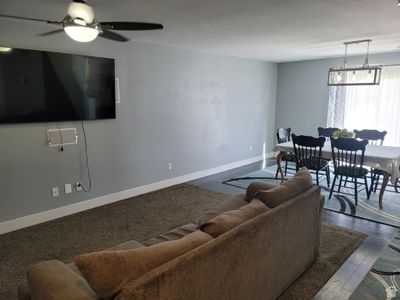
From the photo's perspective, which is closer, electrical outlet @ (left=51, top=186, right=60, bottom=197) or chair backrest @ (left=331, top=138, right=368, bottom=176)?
electrical outlet @ (left=51, top=186, right=60, bottom=197)

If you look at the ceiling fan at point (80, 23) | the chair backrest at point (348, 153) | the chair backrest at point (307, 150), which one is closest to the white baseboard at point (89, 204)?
the chair backrest at point (307, 150)

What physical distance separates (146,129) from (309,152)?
105 inches

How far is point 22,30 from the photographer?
318cm

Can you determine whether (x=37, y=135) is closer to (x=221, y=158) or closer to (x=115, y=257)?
(x=115, y=257)

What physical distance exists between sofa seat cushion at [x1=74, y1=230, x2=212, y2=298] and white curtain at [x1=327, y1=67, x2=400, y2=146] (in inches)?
229

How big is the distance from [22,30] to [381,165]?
4824mm

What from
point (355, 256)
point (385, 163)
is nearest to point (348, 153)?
point (385, 163)

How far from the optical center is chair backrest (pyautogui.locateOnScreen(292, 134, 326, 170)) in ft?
14.4

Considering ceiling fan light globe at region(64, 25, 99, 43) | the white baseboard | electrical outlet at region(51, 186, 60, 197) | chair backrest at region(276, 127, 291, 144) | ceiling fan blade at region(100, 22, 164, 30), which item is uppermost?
ceiling fan blade at region(100, 22, 164, 30)

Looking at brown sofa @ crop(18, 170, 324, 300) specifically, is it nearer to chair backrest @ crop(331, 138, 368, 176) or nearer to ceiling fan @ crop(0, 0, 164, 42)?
ceiling fan @ crop(0, 0, 164, 42)

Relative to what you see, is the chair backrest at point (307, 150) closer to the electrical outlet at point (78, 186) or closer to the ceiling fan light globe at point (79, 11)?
the electrical outlet at point (78, 186)

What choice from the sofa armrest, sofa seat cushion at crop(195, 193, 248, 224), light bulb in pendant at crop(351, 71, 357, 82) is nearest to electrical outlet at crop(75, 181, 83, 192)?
sofa seat cushion at crop(195, 193, 248, 224)

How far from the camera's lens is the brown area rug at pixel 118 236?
254 centimetres

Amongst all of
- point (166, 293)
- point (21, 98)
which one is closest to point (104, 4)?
point (21, 98)
